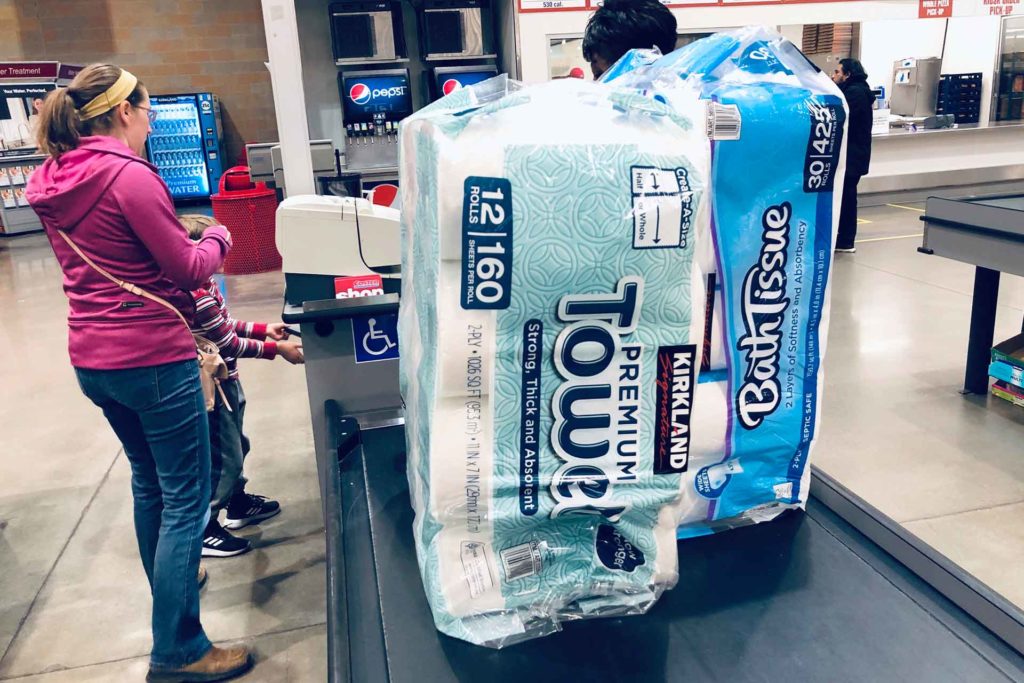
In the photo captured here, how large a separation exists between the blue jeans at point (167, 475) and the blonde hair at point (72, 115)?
0.52 metres

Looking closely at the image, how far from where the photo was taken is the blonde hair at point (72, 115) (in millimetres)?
1731

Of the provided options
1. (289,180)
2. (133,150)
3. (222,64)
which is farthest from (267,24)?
(222,64)

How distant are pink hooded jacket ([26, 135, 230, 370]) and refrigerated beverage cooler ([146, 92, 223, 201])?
31.6 feet

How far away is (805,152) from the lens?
995 millimetres

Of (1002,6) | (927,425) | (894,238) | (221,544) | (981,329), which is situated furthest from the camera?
(1002,6)

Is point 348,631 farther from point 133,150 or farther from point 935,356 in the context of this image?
point 935,356

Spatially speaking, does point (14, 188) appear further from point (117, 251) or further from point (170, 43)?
point (117, 251)

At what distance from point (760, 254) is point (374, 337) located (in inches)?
48.9

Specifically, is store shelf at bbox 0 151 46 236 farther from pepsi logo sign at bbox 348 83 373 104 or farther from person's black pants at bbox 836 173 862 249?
person's black pants at bbox 836 173 862 249

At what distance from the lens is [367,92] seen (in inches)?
224

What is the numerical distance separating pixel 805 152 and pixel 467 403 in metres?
0.54
